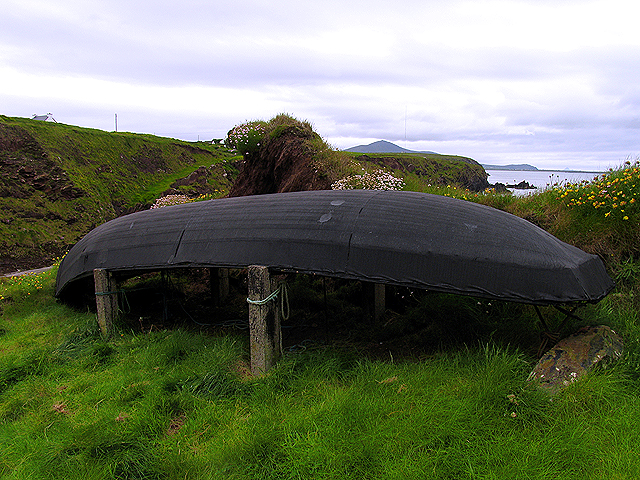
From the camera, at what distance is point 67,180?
24.5 meters

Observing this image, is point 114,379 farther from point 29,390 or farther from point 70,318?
point 70,318

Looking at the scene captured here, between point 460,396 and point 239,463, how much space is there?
1.56 meters

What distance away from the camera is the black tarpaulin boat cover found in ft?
9.89

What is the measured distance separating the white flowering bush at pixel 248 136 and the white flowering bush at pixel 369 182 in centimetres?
383

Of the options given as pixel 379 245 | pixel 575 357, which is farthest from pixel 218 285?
pixel 575 357

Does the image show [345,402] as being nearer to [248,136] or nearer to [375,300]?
[375,300]

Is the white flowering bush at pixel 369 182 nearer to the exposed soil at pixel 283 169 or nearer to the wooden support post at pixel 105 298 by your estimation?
the exposed soil at pixel 283 169

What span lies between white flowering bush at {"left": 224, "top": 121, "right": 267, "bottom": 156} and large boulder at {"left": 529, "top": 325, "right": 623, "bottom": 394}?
8.42 m

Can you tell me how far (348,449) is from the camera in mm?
2424

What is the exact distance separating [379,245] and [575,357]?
1.68 meters

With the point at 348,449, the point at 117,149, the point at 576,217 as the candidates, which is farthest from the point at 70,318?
the point at 117,149

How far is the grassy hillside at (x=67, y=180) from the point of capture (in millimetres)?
20031

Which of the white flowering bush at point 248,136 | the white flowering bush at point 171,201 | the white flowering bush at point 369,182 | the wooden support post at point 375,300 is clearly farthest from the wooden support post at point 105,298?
the white flowering bush at point 171,201

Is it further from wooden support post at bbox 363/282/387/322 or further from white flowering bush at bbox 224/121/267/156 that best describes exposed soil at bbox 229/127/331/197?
wooden support post at bbox 363/282/387/322
